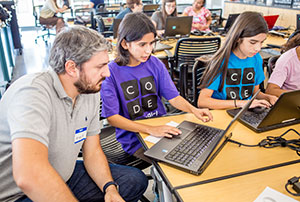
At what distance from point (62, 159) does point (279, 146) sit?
960 mm

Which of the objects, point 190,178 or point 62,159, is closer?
point 190,178

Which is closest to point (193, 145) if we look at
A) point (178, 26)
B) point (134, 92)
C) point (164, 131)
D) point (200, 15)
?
point (164, 131)

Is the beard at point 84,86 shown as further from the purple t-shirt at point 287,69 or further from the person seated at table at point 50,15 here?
the person seated at table at point 50,15

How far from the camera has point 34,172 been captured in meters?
0.88

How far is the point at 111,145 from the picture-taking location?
173cm

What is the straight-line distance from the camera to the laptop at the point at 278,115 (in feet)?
3.90

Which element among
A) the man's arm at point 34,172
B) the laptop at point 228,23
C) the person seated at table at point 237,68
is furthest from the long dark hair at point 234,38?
the laptop at point 228,23

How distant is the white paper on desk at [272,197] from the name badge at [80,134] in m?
0.77

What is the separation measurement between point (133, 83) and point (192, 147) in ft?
2.04

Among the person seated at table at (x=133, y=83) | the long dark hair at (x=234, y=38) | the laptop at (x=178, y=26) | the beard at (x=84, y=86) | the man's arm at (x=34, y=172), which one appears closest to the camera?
the man's arm at (x=34, y=172)

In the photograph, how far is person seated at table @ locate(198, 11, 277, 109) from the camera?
165 centimetres

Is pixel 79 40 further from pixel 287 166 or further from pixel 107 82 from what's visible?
pixel 287 166

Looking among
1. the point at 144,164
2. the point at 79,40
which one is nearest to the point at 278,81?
the point at 144,164

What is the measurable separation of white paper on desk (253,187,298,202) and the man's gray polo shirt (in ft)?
2.47
